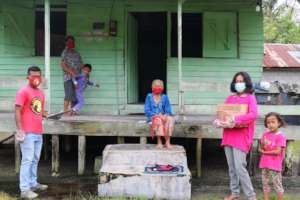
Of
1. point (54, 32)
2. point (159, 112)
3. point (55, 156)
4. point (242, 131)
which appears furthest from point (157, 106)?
point (54, 32)

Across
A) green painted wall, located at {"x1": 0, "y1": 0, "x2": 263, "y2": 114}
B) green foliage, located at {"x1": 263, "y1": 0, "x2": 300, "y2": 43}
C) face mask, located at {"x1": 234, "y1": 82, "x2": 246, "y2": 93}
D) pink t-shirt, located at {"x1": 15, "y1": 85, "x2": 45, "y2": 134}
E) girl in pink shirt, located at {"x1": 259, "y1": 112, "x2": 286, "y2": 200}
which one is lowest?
girl in pink shirt, located at {"x1": 259, "y1": 112, "x2": 286, "y2": 200}

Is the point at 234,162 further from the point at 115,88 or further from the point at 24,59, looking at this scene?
the point at 24,59

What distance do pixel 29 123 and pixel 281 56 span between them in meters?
18.4

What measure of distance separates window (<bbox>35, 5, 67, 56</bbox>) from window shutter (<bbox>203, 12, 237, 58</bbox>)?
129 inches

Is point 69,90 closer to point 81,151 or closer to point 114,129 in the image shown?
point 81,151

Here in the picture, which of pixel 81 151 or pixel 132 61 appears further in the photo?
pixel 132 61

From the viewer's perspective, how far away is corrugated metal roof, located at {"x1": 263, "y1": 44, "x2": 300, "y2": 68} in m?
21.5

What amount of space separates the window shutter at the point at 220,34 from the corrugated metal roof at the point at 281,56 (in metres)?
10.8

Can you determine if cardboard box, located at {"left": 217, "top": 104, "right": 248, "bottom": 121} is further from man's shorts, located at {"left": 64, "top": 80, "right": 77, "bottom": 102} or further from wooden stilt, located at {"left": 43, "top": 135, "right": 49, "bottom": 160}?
wooden stilt, located at {"left": 43, "top": 135, "right": 49, "bottom": 160}

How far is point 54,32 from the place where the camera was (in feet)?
35.3

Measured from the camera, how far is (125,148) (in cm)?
760

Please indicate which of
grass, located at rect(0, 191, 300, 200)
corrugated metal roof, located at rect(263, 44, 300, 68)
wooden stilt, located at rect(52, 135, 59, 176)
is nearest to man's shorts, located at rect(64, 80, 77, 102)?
wooden stilt, located at rect(52, 135, 59, 176)

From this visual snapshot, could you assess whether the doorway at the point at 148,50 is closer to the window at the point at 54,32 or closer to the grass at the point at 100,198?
the window at the point at 54,32

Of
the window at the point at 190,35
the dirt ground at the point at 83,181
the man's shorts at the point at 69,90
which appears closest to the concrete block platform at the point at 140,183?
the dirt ground at the point at 83,181
